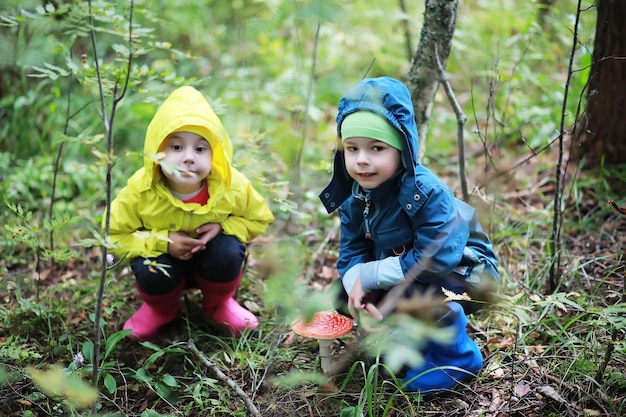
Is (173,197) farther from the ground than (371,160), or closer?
closer

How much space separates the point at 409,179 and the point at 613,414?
1089mm

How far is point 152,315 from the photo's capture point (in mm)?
2732

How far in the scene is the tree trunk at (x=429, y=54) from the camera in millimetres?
2711

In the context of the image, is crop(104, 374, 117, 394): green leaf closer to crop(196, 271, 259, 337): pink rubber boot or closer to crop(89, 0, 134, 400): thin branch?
crop(89, 0, 134, 400): thin branch

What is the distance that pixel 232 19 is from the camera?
19.7 feet

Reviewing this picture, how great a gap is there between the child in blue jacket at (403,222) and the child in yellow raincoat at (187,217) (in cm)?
54

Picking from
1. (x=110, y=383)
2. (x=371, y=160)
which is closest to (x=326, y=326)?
(x=371, y=160)

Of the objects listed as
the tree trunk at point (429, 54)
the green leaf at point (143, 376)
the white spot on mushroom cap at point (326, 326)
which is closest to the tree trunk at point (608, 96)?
the tree trunk at point (429, 54)

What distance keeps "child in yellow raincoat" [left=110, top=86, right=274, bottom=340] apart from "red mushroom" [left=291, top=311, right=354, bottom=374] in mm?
501

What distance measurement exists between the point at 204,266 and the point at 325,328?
2.40 feet

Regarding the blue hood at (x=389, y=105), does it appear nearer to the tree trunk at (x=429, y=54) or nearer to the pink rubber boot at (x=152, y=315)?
the tree trunk at (x=429, y=54)

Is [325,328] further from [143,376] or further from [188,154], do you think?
[188,154]

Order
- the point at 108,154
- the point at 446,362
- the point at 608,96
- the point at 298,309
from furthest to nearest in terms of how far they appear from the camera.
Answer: the point at 608,96, the point at 446,362, the point at 108,154, the point at 298,309

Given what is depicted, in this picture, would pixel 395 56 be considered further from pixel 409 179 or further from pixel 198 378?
pixel 198 378
